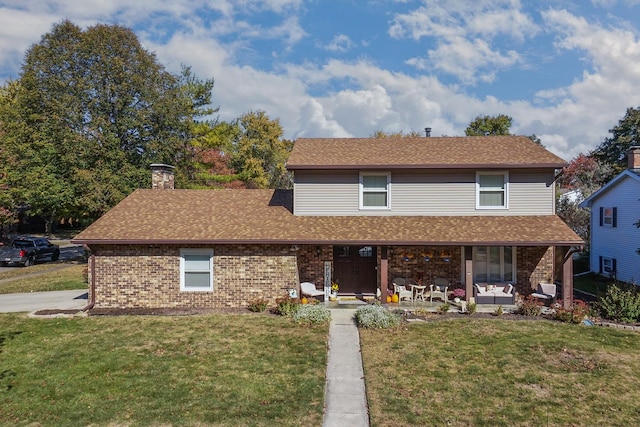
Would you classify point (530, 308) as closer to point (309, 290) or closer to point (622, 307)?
point (622, 307)

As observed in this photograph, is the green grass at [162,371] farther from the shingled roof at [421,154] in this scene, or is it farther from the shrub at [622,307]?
the shrub at [622,307]

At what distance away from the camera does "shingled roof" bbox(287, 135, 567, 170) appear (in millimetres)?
16031

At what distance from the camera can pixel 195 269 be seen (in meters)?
14.9

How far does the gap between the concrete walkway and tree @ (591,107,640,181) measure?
40.2 meters

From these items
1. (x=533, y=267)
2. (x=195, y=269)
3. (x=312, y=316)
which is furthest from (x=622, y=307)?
(x=195, y=269)

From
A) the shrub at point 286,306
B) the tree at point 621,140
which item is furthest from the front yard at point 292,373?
the tree at point 621,140

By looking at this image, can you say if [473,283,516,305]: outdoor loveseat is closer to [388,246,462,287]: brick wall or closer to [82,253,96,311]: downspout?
[388,246,462,287]: brick wall

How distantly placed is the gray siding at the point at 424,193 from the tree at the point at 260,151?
81.2 ft

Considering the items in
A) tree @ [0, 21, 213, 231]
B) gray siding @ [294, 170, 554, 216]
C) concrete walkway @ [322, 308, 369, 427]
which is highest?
tree @ [0, 21, 213, 231]

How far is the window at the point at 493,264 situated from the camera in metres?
16.1

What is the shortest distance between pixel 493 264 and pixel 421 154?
17.4ft

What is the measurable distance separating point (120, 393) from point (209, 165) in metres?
28.2

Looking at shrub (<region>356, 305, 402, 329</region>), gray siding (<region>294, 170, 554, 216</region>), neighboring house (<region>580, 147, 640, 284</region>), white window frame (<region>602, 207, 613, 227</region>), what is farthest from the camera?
white window frame (<region>602, 207, 613, 227</region>)

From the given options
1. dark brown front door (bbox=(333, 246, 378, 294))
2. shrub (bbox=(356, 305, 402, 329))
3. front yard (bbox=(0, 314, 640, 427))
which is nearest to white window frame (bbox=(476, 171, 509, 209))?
dark brown front door (bbox=(333, 246, 378, 294))
